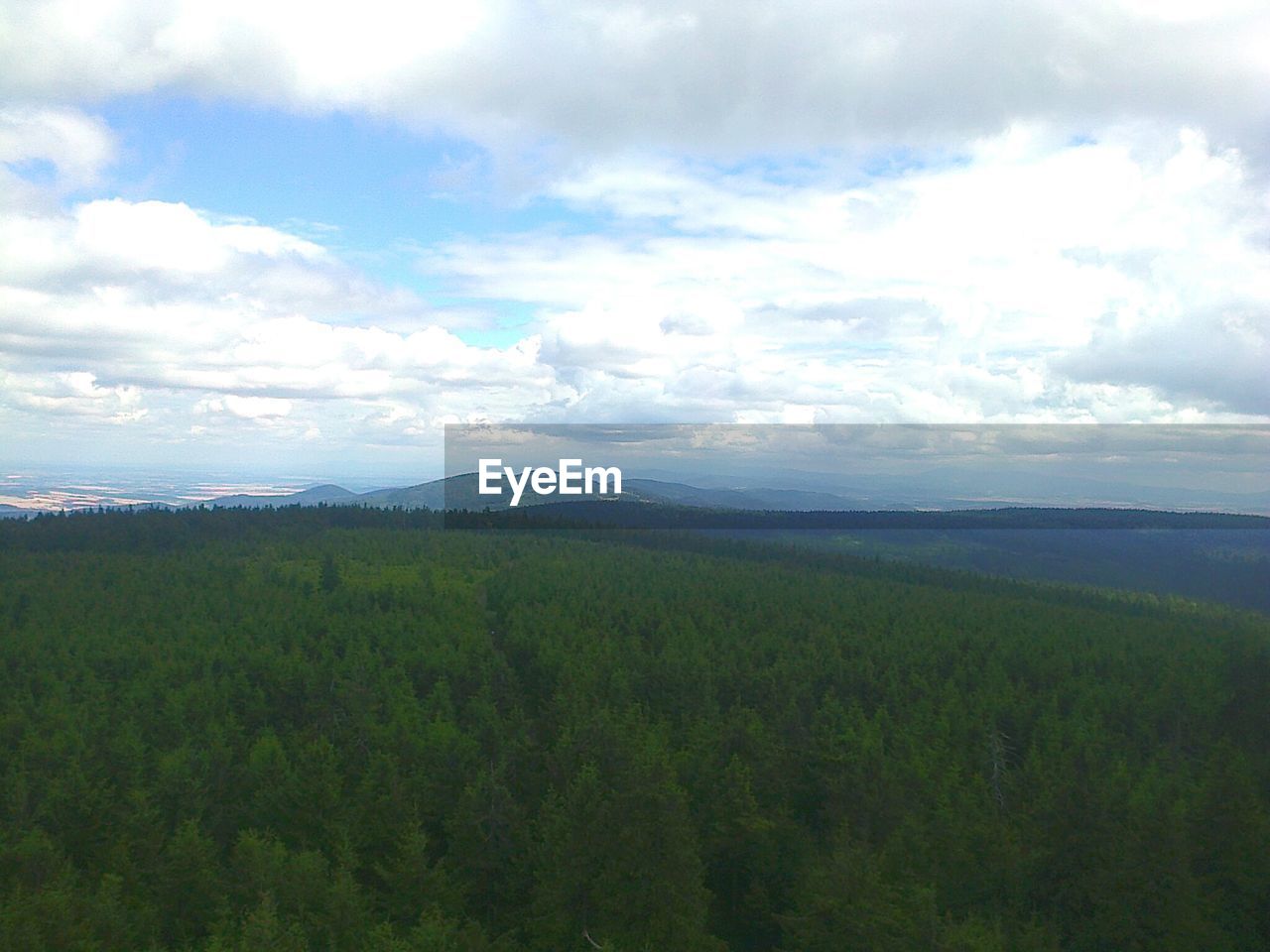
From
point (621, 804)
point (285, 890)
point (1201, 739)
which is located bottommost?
point (1201, 739)

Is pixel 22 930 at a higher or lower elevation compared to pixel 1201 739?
higher

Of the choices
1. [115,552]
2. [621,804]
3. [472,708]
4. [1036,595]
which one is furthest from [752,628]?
[115,552]

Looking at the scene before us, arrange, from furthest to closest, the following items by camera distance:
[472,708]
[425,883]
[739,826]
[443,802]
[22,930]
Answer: [472,708] → [443,802] → [739,826] → [425,883] → [22,930]

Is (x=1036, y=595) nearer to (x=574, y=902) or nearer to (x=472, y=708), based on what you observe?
(x=472, y=708)

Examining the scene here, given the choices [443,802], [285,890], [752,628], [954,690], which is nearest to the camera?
[285,890]

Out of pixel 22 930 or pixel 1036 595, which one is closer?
pixel 22 930

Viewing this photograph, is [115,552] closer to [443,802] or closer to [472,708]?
[472,708]
